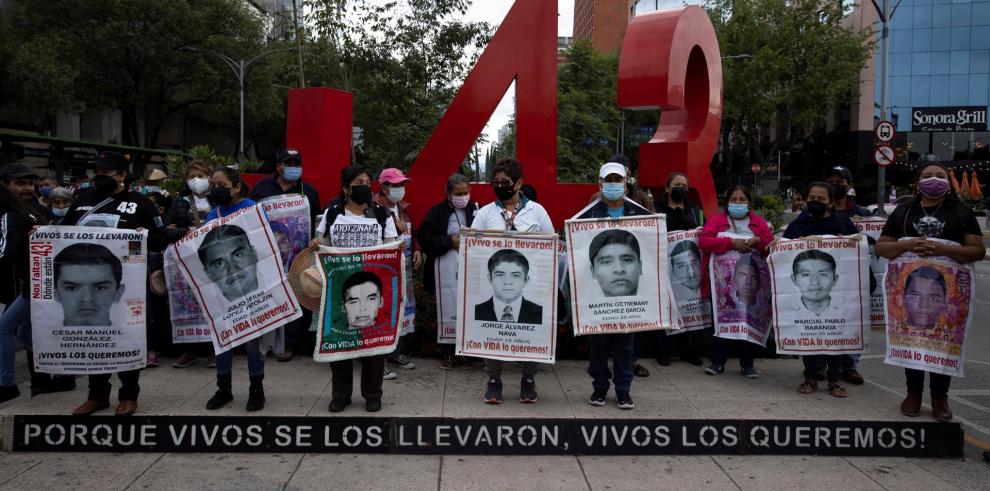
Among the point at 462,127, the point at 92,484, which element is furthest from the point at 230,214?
the point at 462,127

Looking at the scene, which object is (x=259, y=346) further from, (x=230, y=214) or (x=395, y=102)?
(x=395, y=102)

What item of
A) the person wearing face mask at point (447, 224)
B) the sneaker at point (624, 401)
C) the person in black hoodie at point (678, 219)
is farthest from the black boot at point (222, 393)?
the person in black hoodie at point (678, 219)

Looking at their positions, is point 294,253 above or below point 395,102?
below

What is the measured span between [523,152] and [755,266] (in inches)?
119

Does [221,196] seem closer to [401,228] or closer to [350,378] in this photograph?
[401,228]

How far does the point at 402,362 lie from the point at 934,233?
4595 millimetres

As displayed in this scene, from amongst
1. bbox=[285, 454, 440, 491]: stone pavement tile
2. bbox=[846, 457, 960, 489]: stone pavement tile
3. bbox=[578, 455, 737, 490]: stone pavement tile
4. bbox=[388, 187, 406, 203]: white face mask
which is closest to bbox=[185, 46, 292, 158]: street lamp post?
bbox=[388, 187, 406, 203]: white face mask

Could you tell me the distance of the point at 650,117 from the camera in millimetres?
49344

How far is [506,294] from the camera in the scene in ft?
19.3

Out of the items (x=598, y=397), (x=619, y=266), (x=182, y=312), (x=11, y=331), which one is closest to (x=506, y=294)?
(x=619, y=266)

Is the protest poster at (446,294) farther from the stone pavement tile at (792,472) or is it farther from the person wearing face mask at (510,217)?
the stone pavement tile at (792,472)

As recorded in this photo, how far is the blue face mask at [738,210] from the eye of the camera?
6840mm

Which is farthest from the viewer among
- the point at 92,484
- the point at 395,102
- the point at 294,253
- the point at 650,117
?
the point at 650,117

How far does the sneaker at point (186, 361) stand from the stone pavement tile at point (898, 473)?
18.8 ft
